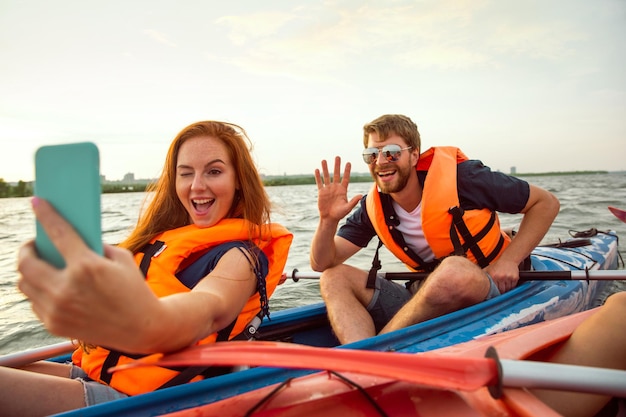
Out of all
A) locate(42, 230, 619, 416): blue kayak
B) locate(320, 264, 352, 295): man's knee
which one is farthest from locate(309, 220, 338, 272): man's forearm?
locate(42, 230, 619, 416): blue kayak

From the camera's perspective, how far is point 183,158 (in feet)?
6.10

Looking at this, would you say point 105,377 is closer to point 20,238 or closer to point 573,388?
point 573,388

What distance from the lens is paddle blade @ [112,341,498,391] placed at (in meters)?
1.06

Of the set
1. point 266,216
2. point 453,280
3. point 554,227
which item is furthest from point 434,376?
point 554,227

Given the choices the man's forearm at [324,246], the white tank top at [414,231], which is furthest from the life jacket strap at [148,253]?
the white tank top at [414,231]

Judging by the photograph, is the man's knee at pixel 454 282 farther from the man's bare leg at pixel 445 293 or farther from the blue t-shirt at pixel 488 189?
the blue t-shirt at pixel 488 189

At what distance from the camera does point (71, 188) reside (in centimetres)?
77

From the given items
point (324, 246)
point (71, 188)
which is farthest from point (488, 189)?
point (71, 188)

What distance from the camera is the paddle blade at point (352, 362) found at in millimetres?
1057

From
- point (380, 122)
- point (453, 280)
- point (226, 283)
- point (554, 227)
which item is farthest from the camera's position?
point (554, 227)

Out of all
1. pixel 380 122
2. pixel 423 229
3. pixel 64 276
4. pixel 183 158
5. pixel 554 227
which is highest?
pixel 380 122

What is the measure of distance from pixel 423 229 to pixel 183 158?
1.84 metres

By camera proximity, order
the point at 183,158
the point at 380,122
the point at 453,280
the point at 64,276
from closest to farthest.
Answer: the point at 64,276 < the point at 183,158 < the point at 453,280 < the point at 380,122

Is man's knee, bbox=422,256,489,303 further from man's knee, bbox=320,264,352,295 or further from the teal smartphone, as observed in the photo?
the teal smartphone
